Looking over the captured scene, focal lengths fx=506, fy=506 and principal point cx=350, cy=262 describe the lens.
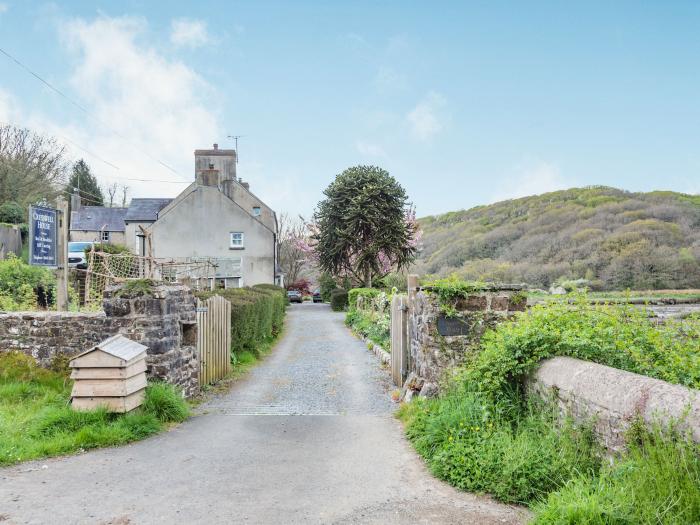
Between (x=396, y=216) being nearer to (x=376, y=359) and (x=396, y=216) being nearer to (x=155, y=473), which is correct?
(x=376, y=359)

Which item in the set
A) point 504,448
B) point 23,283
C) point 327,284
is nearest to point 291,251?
point 327,284

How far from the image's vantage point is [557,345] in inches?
207

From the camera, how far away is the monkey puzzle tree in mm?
30172

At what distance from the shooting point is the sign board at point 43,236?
1005 centimetres

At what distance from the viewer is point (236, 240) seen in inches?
1284

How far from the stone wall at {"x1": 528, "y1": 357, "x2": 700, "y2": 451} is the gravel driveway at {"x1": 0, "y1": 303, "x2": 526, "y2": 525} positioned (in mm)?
993

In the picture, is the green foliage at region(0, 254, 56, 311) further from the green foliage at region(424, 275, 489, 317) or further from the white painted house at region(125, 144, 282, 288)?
the white painted house at region(125, 144, 282, 288)

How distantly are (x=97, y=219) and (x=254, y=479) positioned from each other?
5423 cm

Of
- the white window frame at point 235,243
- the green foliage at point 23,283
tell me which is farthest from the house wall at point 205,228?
the green foliage at point 23,283

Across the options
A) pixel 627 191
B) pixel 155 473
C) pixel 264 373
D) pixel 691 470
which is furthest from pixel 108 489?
pixel 627 191

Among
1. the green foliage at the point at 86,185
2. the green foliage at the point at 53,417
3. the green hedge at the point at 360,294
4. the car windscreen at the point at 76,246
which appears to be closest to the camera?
the green foliage at the point at 53,417

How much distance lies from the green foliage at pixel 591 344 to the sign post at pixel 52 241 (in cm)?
815

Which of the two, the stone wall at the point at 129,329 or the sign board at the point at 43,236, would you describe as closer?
the stone wall at the point at 129,329

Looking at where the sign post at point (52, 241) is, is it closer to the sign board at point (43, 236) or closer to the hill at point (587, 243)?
the sign board at point (43, 236)
